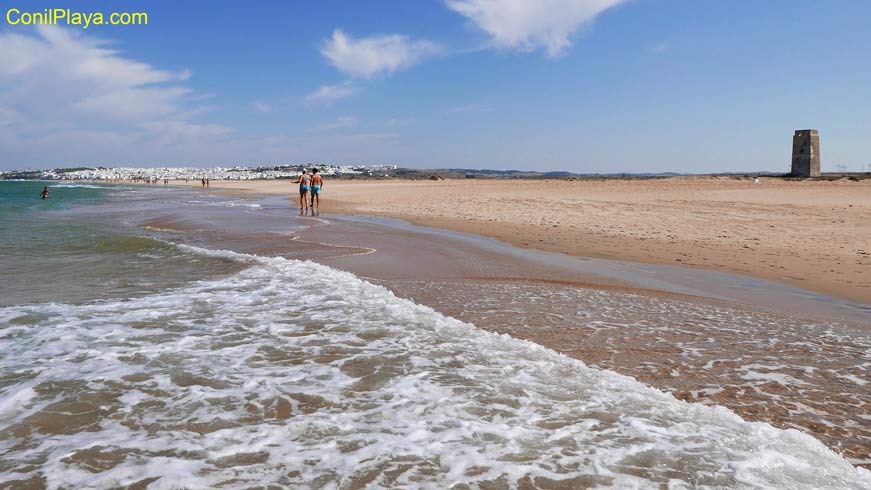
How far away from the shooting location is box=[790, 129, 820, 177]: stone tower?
140 feet

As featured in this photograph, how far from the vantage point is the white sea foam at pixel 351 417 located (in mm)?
3070

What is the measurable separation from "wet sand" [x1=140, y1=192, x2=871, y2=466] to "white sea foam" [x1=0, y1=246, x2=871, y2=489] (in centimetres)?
42

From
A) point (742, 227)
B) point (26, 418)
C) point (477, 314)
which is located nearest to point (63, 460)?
point (26, 418)

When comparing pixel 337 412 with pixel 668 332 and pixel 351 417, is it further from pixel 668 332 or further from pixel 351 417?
pixel 668 332

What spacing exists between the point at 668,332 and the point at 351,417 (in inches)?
155

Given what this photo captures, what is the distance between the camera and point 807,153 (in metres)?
43.2

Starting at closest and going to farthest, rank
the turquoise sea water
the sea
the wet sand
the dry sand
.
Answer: the sea
the wet sand
the turquoise sea water
the dry sand

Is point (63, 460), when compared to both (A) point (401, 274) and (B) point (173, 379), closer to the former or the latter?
(B) point (173, 379)

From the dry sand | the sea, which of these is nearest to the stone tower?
the dry sand

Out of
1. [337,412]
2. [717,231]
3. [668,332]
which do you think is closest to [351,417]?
[337,412]

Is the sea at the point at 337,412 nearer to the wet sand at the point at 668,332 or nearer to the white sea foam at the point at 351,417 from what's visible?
the white sea foam at the point at 351,417

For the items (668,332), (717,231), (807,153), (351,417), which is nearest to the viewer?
(351,417)

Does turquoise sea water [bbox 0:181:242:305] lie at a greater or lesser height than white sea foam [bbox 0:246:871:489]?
greater

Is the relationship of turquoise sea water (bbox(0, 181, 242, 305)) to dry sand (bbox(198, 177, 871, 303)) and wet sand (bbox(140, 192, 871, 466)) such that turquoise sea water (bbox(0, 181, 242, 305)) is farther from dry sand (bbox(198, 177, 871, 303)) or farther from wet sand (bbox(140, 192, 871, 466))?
dry sand (bbox(198, 177, 871, 303))
